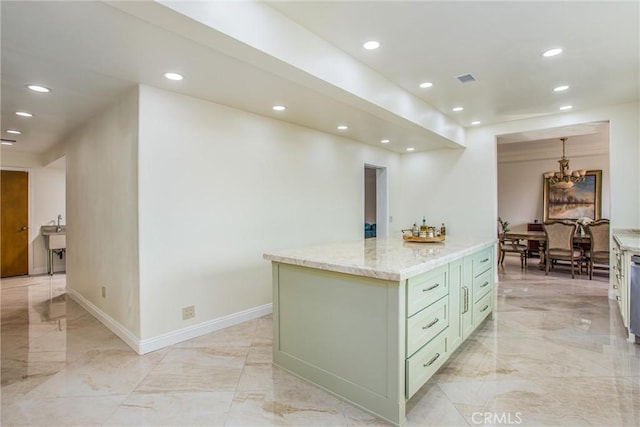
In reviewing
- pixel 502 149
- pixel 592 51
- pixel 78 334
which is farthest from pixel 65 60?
pixel 502 149

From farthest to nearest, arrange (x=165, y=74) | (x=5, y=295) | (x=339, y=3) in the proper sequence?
(x=5, y=295)
(x=165, y=74)
(x=339, y=3)

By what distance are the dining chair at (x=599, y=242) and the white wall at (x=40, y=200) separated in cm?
967

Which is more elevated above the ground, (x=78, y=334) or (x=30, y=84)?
(x=30, y=84)

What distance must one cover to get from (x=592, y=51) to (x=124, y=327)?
4.81 meters

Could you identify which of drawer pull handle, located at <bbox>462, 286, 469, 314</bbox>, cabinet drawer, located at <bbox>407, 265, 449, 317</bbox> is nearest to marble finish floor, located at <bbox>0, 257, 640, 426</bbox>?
drawer pull handle, located at <bbox>462, 286, 469, 314</bbox>

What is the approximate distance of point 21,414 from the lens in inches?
77.6

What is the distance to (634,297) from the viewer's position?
2820 millimetres

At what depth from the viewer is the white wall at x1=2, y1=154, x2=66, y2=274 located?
6.16 m

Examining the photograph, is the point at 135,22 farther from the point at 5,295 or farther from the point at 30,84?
the point at 5,295

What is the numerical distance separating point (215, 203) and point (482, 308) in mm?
2820

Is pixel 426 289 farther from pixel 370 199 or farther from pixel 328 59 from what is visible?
pixel 370 199

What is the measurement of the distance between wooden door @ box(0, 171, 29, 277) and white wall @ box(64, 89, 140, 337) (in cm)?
258

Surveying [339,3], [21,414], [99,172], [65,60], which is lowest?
[21,414]

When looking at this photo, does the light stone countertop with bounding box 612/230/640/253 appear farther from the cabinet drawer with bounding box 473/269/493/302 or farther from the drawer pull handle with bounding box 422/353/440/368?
the drawer pull handle with bounding box 422/353/440/368
